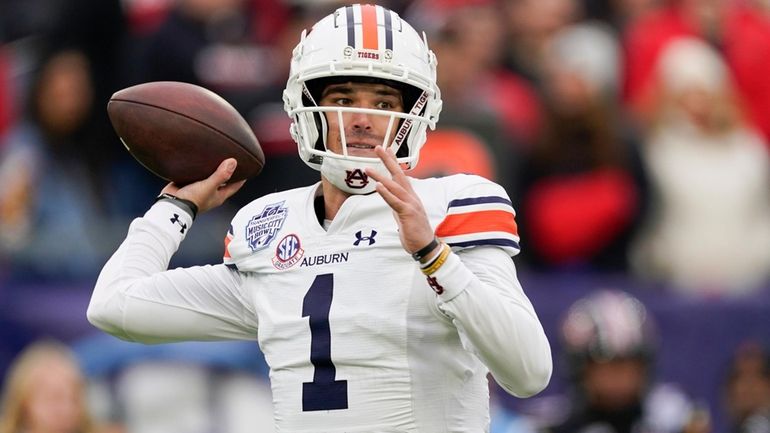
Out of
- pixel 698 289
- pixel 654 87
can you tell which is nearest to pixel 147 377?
pixel 698 289

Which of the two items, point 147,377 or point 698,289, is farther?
point 698,289

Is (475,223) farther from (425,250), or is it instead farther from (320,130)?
(320,130)

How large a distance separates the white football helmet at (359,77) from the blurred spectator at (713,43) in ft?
17.0

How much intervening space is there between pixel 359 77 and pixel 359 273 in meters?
0.49

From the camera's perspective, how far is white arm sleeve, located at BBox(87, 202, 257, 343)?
165 inches

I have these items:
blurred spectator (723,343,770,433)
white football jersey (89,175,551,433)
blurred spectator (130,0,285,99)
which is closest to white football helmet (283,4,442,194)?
white football jersey (89,175,551,433)

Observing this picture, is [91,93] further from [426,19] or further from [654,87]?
[654,87]

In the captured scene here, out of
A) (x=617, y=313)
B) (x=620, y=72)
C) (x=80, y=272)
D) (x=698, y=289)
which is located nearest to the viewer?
(x=617, y=313)

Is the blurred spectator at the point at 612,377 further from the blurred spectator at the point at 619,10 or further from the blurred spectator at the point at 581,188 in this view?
the blurred spectator at the point at 619,10

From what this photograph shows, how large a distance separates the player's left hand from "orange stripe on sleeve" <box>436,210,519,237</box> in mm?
178

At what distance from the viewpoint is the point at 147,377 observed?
707 cm

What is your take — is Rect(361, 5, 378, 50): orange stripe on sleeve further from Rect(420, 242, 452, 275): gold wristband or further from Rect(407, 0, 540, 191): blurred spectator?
Rect(407, 0, 540, 191): blurred spectator

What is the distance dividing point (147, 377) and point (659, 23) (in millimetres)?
3894

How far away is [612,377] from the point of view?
653cm
